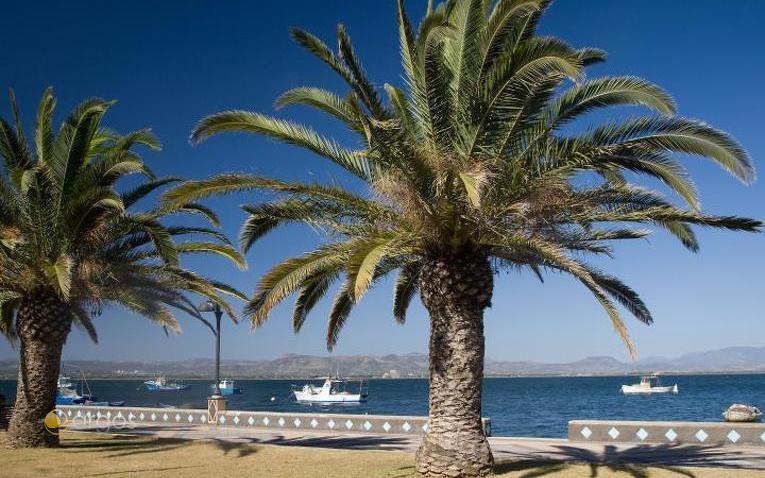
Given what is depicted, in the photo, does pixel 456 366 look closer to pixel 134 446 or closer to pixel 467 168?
pixel 467 168

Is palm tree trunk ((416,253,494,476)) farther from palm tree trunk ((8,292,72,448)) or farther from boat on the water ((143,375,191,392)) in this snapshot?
boat on the water ((143,375,191,392))

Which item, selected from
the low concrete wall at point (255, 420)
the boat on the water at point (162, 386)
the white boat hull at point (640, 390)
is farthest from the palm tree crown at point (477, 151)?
the boat on the water at point (162, 386)

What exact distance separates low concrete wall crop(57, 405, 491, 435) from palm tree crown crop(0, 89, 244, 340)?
Answer: 6915mm

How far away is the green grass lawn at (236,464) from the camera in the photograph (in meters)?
12.4

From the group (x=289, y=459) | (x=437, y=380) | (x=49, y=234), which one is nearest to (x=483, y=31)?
(x=437, y=380)

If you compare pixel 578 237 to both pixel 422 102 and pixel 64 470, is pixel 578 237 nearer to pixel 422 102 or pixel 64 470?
pixel 422 102

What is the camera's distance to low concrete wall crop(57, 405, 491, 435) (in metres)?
21.2

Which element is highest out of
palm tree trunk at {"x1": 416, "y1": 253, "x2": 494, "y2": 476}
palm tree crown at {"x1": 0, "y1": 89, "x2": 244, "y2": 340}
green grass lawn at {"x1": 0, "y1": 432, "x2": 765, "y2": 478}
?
palm tree crown at {"x1": 0, "y1": 89, "x2": 244, "y2": 340}

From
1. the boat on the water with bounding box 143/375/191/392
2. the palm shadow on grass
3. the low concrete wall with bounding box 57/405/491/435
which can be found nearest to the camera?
the palm shadow on grass

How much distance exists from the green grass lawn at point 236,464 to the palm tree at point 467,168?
158 centimetres

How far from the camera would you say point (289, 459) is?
14805 millimetres

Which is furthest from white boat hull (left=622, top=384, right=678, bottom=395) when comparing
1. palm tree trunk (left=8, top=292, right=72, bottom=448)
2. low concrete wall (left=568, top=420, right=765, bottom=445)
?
palm tree trunk (left=8, top=292, right=72, bottom=448)

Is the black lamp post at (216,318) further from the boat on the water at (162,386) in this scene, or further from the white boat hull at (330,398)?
the boat on the water at (162,386)

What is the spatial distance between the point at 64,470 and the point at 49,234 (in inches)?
218
